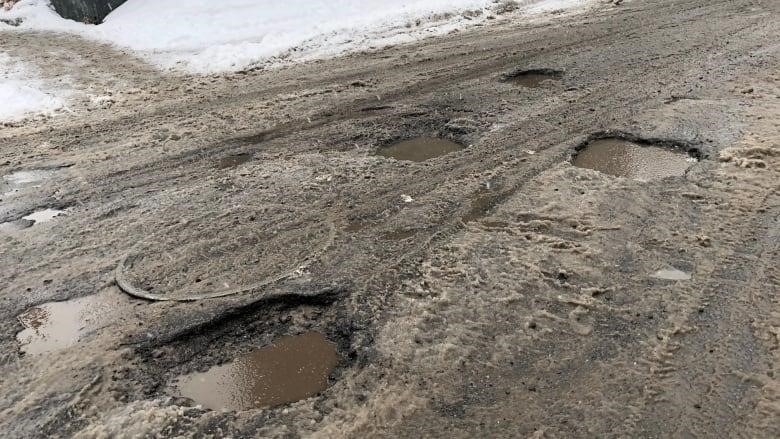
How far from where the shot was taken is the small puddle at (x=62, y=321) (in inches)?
168

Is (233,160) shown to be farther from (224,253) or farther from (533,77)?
(533,77)

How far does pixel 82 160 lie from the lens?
6934 mm

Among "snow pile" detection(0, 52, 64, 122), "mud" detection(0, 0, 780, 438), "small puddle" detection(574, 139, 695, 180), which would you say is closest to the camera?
"mud" detection(0, 0, 780, 438)

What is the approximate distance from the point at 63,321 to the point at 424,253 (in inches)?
109

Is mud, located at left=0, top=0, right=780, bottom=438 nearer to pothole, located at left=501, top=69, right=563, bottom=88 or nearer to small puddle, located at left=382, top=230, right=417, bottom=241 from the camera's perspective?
small puddle, located at left=382, top=230, right=417, bottom=241

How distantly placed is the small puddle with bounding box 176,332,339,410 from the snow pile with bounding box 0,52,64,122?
638 cm

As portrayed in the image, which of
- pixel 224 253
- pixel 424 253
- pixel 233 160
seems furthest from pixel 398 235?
pixel 233 160

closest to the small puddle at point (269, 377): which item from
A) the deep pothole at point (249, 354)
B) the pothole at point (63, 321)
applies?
the deep pothole at point (249, 354)

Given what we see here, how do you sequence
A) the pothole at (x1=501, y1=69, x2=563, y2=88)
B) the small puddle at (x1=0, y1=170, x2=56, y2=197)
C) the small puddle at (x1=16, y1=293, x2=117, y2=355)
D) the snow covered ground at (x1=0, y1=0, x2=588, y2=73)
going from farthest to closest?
1. the snow covered ground at (x1=0, y1=0, x2=588, y2=73)
2. the pothole at (x1=501, y1=69, x2=563, y2=88)
3. the small puddle at (x1=0, y1=170, x2=56, y2=197)
4. the small puddle at (x1=16, y1=293, x2=117, y2=355)

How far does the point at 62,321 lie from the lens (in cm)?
446

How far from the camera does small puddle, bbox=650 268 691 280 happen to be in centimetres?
435

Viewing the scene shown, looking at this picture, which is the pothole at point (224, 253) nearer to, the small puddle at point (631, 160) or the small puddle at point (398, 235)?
the small puddle at point (398, 235)

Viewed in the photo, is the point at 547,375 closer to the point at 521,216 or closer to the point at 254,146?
the point at 521,216

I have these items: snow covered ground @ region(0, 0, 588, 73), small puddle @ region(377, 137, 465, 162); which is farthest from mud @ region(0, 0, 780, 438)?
snow covered ground @ region(0, 0, 588, 73)
